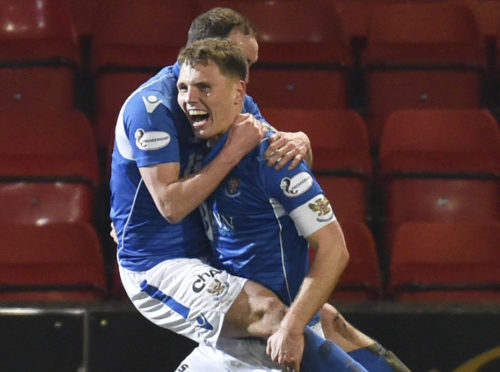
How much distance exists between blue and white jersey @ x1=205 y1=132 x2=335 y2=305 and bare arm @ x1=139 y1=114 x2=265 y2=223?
0.05m

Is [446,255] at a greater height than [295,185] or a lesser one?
lesser

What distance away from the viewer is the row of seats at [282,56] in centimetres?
520

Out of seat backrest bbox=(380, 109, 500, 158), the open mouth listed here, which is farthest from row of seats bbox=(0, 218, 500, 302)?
the open mouth

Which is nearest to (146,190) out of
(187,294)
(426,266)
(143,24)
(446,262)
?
(187,294)

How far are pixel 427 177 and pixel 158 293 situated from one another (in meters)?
1.98

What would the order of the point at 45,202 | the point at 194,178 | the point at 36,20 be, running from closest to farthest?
the point at 194,178
the point at 45,202
the point at 36,20

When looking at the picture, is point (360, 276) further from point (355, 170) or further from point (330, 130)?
point (330, 130)

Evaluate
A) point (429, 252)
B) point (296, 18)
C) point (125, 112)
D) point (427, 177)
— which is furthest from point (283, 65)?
point (125, 112)

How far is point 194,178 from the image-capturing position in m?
3.06

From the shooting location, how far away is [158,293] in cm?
322

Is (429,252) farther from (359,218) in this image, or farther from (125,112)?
(125,112)

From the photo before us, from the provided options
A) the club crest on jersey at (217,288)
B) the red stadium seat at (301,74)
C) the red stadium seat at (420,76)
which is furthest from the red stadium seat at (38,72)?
the club crest on jersey at (217,288)

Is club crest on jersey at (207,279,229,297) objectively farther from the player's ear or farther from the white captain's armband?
the player's ear

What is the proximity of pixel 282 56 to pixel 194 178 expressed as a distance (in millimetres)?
2346
